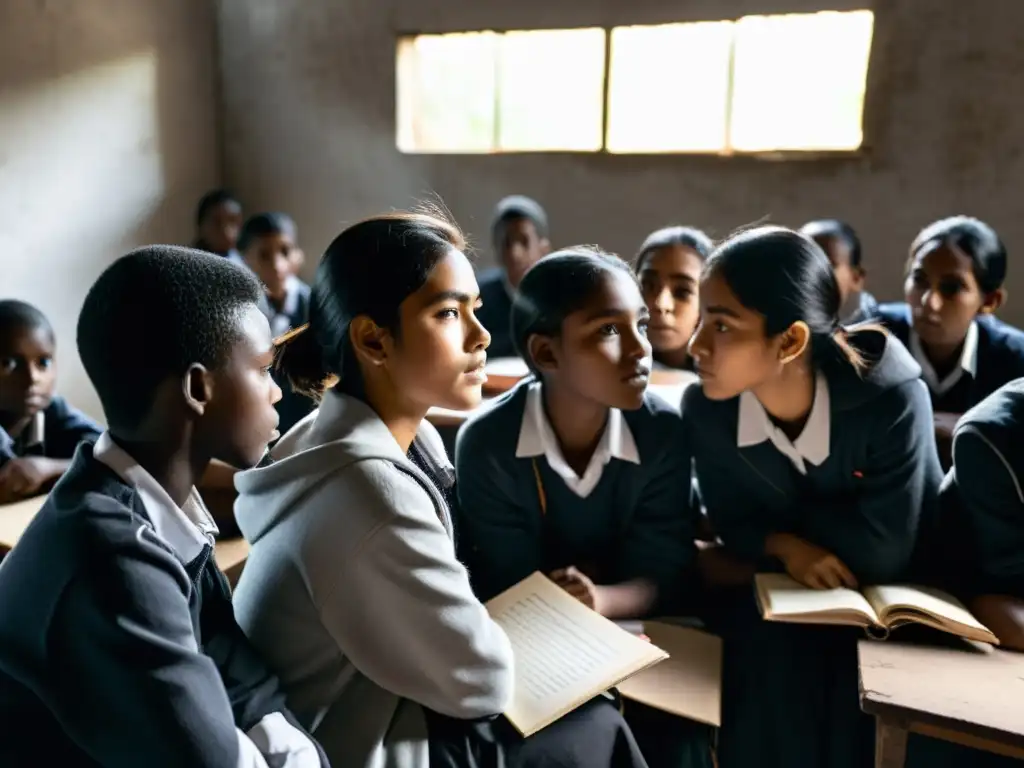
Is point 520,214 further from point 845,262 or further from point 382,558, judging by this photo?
point 382,558

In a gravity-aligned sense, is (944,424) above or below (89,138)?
below

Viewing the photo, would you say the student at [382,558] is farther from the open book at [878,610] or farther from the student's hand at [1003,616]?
the student's hand at [1003,616]

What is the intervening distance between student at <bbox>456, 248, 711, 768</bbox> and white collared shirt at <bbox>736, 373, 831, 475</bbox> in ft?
0.42

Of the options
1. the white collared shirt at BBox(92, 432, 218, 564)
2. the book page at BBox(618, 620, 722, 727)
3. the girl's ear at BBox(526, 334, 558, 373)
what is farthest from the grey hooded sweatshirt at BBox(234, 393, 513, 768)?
the girl's ear at BBox(526, 334, 558, 373)

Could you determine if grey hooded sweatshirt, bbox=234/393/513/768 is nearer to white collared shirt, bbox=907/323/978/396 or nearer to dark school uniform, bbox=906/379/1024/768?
dark school uniform, bbox=906/379/1024/768

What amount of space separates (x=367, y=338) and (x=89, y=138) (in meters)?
3.43

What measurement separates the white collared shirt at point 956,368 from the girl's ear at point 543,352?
4.23ft

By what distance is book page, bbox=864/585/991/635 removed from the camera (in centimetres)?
123

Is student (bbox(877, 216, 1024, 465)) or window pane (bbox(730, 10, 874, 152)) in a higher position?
window pane (bbox(730, 10, 874, 152))

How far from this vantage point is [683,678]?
1293mm

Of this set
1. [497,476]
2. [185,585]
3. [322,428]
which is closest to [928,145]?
[497,476]

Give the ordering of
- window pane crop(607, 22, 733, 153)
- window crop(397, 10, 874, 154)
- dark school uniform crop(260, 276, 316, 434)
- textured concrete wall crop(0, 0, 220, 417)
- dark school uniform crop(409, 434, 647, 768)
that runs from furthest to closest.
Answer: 1. window pane crop(607, 22, 733, 153)
2. window crop(397, 10, 874, 154)
3. textured concrete wall crop(0, 0, 220, 417)
4. dark school uniform crop(260, 276, 316, 434)
5. dark school uniform crop(409, 434, 647, 768)

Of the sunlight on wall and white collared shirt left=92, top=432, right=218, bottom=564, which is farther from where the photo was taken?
the sunlight on wall

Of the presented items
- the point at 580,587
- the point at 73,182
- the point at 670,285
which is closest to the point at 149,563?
the point at 580,587
